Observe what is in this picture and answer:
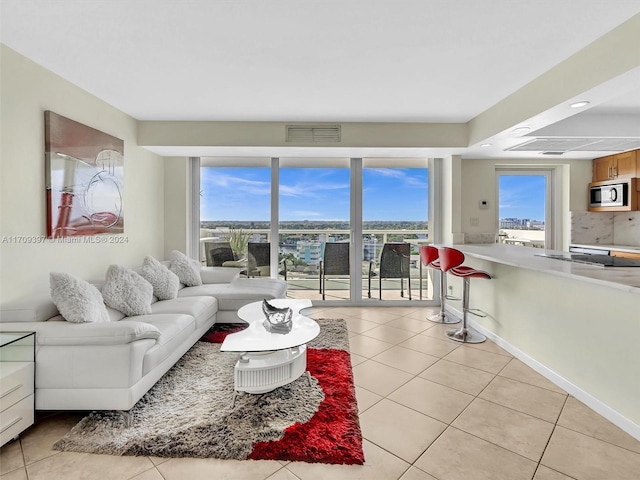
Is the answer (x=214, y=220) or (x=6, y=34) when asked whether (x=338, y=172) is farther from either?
(x=6, y=34)

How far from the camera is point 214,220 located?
4.71 meters

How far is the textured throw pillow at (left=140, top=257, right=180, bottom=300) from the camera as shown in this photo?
3256 millimetres

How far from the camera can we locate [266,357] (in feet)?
7.43

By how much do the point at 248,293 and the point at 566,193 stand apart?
Answer: 187 inches

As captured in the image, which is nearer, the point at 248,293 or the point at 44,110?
the point at 44,110

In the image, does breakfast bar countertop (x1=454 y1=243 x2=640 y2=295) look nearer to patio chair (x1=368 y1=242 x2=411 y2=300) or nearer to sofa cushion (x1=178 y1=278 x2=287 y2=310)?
patio chair (x1=368 y1=242 x2=411 y2=300)

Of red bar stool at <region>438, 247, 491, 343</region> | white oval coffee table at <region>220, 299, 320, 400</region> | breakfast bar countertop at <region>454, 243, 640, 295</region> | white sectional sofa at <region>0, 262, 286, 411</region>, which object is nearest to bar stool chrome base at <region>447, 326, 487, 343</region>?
red bar stool at <region>438, 247, 491, 343</region>

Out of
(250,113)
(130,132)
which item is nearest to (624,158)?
(250,113)

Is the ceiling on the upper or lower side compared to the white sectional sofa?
upper

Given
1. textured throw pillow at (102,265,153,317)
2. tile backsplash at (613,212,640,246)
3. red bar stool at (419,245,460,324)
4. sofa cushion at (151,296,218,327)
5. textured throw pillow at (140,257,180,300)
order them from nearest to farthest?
textured throw pillow at (102,265,153,317) < sofa cushion at (151,296,218,327) < textured throw pillow at (140,257,180,300) < red bar stool at (419,245,460,324) < tile backsplash at (613,212,640,246)

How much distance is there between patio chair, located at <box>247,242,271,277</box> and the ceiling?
2020 mm

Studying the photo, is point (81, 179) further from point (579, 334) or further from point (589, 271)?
point (579, 334)

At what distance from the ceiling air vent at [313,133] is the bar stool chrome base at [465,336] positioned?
102 inches

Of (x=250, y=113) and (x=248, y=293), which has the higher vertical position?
(x=250, y=113)
